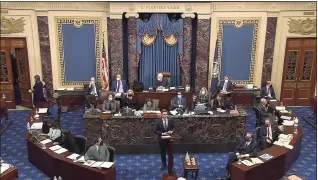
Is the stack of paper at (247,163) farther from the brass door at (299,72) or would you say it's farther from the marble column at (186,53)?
the brass door at (299,72)

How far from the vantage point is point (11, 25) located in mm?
14188

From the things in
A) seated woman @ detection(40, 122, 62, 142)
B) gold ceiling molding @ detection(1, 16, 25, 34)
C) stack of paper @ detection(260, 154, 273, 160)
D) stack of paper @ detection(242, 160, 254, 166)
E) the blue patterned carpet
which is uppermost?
gold ceiling molding @ detection(1, 16, 25, 34)

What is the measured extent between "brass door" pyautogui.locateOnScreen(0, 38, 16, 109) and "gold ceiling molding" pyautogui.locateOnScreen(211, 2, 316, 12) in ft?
24.4

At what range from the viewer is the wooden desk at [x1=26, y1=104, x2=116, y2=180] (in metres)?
9.13

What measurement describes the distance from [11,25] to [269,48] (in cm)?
923

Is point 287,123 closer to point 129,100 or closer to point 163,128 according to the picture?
point 163,128

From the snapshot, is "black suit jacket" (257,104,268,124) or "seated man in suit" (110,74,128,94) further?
"seated man in suit" (110,74,128,94)

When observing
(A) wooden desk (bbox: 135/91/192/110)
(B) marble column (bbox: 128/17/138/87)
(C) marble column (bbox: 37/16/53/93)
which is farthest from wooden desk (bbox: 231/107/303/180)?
(C) marble column (bbox: 37/16/53/93)

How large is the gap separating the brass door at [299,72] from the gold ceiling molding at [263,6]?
1.21 meters

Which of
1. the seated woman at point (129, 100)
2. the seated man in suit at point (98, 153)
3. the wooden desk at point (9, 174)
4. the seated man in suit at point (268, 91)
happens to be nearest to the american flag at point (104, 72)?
the seated woman at point (129, 100)

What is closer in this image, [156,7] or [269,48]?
[156,7]

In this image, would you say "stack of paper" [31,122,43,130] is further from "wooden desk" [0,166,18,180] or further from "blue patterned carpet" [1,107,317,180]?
"wooden desk" [0,166,18,180]

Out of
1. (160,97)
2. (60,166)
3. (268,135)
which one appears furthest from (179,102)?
(60,166)

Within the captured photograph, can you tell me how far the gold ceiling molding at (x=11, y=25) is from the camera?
14125 mm
